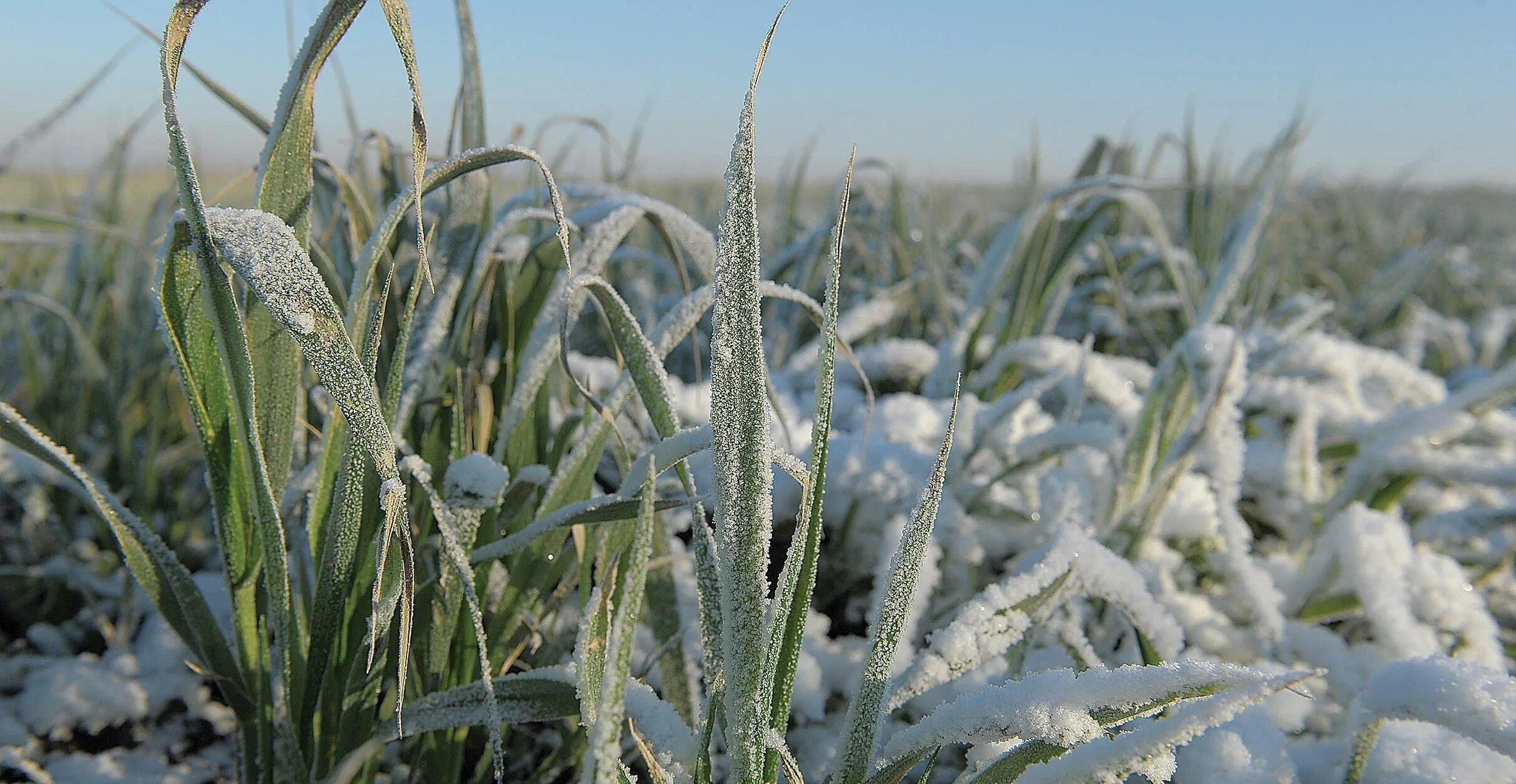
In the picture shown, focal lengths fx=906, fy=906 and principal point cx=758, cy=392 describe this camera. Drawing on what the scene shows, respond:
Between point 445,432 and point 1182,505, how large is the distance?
2.42 feet

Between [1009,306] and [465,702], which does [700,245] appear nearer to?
[465,702]

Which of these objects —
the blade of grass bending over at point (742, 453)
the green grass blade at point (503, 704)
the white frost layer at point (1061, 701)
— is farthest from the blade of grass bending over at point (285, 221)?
the white frost layer at point (1061, 701)

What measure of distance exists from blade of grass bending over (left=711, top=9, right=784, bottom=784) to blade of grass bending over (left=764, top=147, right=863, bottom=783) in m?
0.01

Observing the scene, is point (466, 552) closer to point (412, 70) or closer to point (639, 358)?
point (639, 358)

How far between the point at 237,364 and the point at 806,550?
32 cm

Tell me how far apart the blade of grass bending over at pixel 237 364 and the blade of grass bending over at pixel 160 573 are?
1.5 inches

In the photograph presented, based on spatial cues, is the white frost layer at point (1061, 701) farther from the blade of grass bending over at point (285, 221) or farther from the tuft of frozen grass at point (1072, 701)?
the blade of grass bending over at point (285, 221)

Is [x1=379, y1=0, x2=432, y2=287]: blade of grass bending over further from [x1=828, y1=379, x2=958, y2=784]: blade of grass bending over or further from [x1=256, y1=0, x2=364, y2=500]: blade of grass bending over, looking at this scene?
[x1=828, y1=379, x2=958, y2=784]: blade of grass bending over

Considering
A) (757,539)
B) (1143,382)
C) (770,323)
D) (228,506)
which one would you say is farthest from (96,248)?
(1143,382)

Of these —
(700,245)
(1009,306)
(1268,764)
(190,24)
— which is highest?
(190,24)

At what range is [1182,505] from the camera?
3.12 feet

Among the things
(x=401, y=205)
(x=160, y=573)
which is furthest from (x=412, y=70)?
(x=160, y=573)

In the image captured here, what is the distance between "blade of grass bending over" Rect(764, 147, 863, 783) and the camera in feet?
1.38

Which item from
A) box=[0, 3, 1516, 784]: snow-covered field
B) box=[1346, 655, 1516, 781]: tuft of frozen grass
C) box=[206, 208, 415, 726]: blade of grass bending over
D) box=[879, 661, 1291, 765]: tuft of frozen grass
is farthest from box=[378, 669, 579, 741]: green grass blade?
box=[1346, 655, 1516, 781]: tuft of frozen grass
